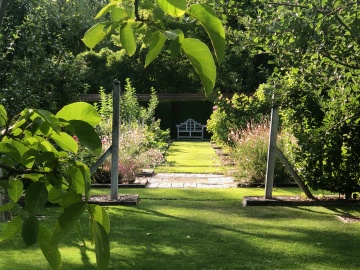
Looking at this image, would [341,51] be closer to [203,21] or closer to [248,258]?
[248,258]

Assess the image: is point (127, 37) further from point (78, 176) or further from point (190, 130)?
point (190, 130)

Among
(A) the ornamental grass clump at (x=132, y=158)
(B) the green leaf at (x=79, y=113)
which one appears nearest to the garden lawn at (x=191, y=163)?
(A) the ornamental grass clump at (x=132, y=158)

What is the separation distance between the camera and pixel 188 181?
10617mm

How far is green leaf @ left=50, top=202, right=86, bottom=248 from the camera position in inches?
24.1

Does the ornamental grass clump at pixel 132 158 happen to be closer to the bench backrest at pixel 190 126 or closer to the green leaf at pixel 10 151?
the green leaf at pixel 10 151

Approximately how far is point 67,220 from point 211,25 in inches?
10.9

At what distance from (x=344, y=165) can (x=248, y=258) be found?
127 inches

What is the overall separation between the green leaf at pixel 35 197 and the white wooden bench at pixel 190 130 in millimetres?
26083

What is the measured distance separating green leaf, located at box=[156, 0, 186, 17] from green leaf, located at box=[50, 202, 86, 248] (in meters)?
0.25

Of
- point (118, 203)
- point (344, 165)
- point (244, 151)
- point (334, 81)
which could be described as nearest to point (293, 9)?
point (334, 81)

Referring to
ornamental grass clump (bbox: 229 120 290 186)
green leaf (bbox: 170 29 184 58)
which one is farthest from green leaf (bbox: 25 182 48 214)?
ornamental grass clump (bbox: 229 120 290 186)

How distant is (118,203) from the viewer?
8.00m

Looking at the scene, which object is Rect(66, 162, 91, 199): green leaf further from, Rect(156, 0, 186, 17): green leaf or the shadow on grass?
the shadow on grass

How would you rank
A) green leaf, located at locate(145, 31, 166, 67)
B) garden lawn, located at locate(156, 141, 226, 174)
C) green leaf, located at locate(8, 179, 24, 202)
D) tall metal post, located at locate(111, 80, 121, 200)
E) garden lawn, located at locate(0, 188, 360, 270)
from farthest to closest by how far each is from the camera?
garden lawn, located at locate(156, 141, 226, 174) → tall metal post, located at locate(111, 80, 121, 200) → garden lawn, located at locate(0, 188, 360, 270) → green leaf, located at locate(8, 179, 24, 202) → green leaf, located at locate(145, 31, 166, 67)
